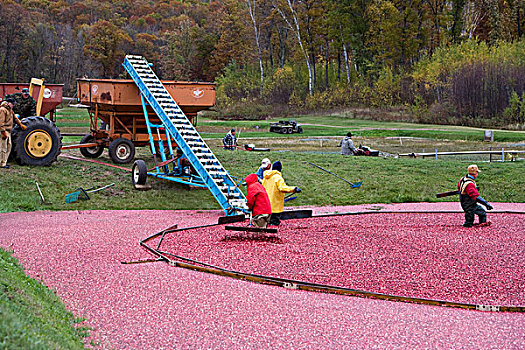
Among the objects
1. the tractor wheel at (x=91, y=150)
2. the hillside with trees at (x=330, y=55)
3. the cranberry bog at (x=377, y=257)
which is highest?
the hillside with trees at (x=330, y=55)

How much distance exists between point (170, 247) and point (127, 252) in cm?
96

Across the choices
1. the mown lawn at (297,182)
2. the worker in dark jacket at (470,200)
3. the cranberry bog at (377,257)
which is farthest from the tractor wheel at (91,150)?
the worker in dark jacket at (470,200)

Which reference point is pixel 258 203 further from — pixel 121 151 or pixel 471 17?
pixel 471 17

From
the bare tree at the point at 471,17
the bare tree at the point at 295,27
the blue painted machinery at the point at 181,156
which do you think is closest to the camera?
the blue painted machinery at the point at 181,156

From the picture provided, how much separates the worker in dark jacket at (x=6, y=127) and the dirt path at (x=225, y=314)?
25.0ft

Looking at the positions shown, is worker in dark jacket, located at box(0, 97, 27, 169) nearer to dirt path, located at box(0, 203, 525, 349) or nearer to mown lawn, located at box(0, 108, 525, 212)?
mown lawn, located at box(0, 108, 525, 212)

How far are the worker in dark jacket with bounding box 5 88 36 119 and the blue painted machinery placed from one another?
Result: 337 cm

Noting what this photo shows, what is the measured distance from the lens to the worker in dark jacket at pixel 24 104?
18.5 metres

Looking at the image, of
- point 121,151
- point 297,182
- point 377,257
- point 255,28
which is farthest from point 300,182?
point 255,28

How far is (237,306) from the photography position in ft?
25.5

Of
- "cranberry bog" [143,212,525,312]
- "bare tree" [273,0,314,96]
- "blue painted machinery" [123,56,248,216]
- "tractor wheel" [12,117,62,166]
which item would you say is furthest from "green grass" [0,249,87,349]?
"bare tree" [273,0,314,96]

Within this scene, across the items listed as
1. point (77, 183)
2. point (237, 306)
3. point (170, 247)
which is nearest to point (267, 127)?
point (77, 183)

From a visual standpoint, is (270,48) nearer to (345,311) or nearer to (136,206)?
(136,206)

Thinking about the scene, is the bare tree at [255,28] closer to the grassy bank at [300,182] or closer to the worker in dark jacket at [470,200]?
the grassy bank at [300,182]
